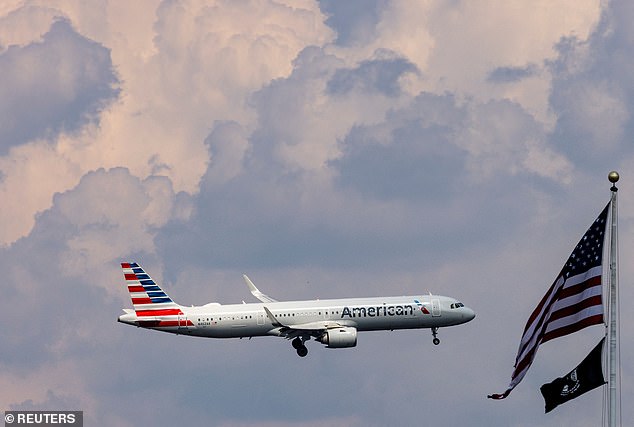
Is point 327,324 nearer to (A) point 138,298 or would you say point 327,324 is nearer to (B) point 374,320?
(B) point 374,320

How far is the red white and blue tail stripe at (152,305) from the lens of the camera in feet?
528

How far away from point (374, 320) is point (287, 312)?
29.8 feet

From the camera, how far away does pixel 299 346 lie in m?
163

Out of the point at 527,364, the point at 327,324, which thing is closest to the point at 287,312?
the point at 327,324

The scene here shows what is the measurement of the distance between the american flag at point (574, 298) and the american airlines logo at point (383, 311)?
81859 millimetres

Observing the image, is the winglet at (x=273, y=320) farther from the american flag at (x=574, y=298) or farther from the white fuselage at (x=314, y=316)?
the american flag at (x=574, y=298)

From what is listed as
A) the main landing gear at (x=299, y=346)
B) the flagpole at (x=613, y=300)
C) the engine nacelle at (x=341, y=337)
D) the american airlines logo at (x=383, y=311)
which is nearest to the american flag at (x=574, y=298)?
the flagpole at (x=613, y=300)

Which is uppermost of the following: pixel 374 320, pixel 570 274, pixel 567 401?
pixel 374 320

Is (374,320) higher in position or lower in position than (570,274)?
higher

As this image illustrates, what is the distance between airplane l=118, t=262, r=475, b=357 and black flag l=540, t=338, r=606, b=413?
274 ft

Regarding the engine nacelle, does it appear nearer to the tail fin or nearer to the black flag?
the tail fin

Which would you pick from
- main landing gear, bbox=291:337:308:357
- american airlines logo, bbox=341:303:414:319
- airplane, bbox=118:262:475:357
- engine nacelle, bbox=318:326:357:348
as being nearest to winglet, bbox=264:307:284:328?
airplane, bbox=118:262:475:357

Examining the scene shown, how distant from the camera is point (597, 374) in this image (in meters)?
71.2

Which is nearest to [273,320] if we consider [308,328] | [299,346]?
[308,328]
